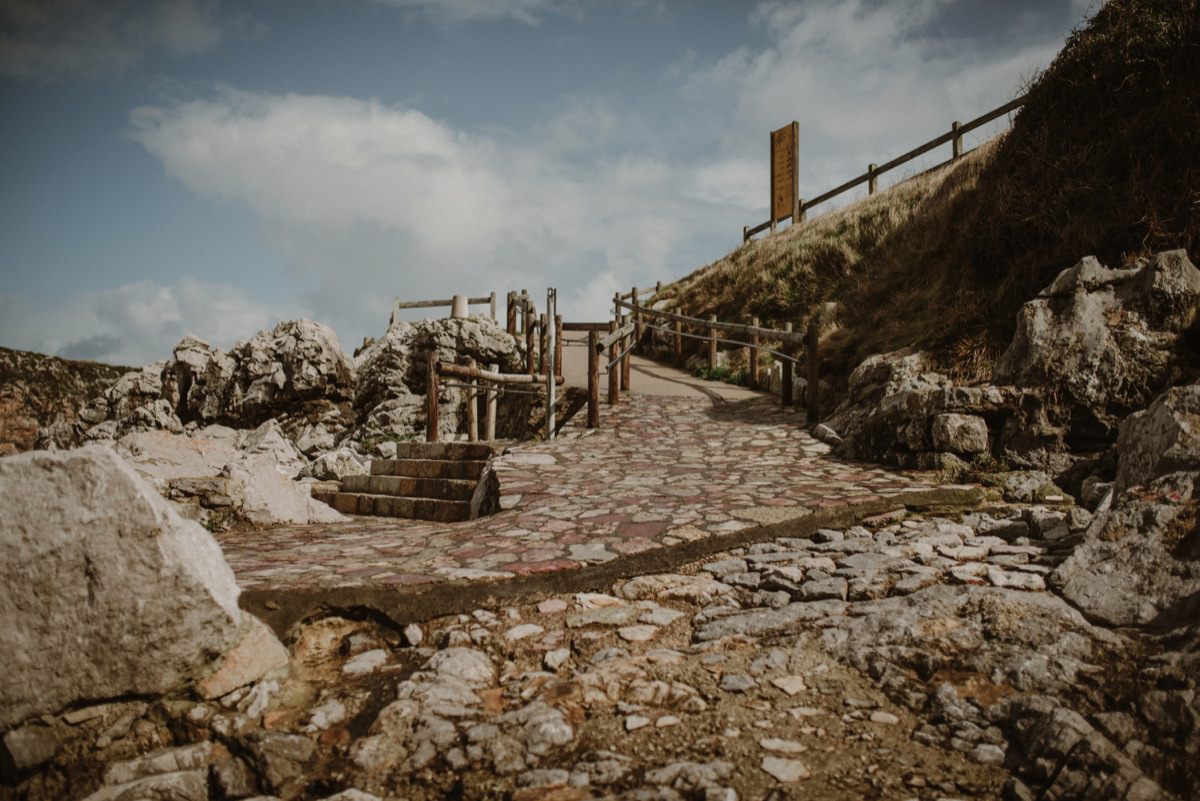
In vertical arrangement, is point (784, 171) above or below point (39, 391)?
above

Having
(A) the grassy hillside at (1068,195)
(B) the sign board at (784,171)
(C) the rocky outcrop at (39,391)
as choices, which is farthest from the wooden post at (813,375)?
(C) the rocky outcrop at (39,391)

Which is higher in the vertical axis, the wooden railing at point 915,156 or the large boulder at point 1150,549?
the wooden railing at point 915,156

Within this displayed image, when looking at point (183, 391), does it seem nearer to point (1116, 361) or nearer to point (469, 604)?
point (469, 604)

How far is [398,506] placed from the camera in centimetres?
740

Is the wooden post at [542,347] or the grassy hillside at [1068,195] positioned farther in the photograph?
the wooden post at [542,347]

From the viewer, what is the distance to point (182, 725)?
2.31m

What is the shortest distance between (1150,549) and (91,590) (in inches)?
154

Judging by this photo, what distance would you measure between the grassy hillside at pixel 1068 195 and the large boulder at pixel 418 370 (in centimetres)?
669

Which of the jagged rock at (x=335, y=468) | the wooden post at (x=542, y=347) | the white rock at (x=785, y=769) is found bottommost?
the white rock at (x=785, y=769)

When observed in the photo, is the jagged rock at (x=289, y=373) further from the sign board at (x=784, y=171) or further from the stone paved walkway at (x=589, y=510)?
the sign board at (x=784, y=171)

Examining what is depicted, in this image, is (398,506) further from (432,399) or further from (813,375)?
(813,375)

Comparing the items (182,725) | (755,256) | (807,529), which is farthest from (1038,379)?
(755,256)

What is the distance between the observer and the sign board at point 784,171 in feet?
74.3

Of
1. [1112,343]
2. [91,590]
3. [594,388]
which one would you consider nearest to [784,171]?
[594,388]
